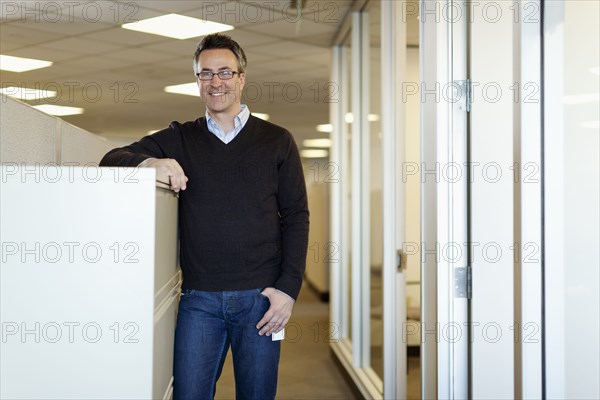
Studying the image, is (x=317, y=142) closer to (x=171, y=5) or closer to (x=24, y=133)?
(x=171, y=5)

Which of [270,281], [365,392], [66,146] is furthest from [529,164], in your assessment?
[365,392]

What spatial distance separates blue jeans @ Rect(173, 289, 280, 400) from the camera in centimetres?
192

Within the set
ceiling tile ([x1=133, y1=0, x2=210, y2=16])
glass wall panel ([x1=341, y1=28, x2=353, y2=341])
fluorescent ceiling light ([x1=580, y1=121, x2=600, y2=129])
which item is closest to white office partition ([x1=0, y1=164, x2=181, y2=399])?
fluorescent ceiling light ([x1=580, y1=121, x2=600, y2=129])

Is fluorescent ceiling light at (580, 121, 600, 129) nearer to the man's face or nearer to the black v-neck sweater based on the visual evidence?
the black v-neck sweater

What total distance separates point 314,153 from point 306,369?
12961 millimetres

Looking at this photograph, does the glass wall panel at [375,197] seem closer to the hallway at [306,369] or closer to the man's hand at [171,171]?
the hallway at [306,369]

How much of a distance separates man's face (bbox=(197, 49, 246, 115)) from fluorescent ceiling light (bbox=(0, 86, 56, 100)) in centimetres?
680

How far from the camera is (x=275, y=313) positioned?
1973mm

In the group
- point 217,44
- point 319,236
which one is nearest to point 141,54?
point 217,44

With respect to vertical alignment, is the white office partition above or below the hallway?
above

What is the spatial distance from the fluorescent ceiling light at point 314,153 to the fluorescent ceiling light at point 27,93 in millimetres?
8404

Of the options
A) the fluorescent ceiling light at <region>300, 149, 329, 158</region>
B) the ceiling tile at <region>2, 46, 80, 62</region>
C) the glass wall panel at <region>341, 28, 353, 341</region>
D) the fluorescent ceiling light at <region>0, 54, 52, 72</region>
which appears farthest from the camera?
the fluorescent ceiling light at <region>300, 149, 329, 158</region>

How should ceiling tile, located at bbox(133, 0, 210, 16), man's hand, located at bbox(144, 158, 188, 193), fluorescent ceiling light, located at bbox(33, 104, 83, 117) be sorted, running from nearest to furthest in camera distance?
man's hand, located at bbox(144, 158, 188, 193) < ceiling tile, located at bbox(133, 0, 210, 16) < fluorescent ceiling light, located at bbox(33, 104, 83, 117)

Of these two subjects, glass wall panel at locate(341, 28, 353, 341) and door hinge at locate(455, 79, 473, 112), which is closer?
door hinge at locate(455, 79, 473, 112)
